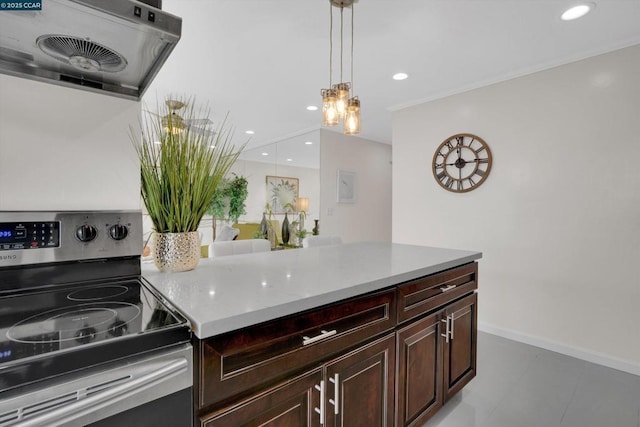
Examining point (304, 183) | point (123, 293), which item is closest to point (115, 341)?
point (123, 293)

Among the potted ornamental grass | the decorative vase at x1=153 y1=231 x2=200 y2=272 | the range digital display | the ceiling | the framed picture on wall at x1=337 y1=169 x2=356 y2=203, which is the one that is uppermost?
the ceiling

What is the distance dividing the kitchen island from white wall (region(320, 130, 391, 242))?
10.8ft

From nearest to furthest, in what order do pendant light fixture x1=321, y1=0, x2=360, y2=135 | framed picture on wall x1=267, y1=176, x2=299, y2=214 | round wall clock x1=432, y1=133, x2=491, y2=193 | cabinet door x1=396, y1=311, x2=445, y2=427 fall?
cabinet door x1=396, y1=311, x2=445, y2=427
pendant light fixture x1=321, y1=0, x2=360, y2=135
round wall clock x1=432, y1=133, x2=491, y2=193
framed picture on wall x1=267, y1=176, x2=299, y2=214

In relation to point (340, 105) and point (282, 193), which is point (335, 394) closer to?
point (340, 105)

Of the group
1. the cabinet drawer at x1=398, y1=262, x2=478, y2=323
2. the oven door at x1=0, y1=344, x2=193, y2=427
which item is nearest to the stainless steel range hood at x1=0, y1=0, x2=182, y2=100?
the oven door at x1=0, y1=344, x2=193, y2=427

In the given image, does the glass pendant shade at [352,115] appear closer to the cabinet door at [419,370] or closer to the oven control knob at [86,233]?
the cabinet door at [419,370]

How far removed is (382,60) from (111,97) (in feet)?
7.27

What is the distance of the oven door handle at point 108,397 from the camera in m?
0.56

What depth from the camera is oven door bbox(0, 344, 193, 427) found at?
55 centimetres

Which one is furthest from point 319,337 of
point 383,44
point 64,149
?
point 383,44

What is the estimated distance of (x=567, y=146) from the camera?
263cm

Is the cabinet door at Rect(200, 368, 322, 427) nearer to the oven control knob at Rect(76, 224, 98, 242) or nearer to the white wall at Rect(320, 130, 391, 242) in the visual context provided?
the oven control knob at Rect(76, 224, 98, 242)

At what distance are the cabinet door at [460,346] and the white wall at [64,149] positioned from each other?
1.65 metres

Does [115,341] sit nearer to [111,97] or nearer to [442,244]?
[111,97]
